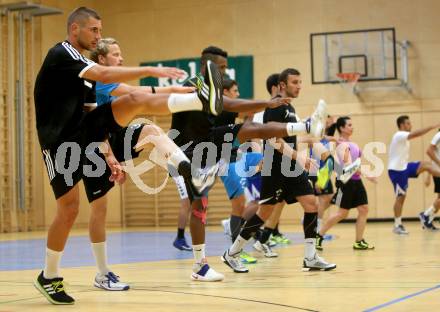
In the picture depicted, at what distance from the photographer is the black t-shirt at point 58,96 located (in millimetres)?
5020

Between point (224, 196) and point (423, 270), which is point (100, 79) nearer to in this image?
point (423, 270)

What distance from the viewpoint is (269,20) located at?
758 inches

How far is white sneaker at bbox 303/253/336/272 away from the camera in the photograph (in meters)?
6.87

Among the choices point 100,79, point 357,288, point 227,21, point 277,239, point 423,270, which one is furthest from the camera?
point 227,21

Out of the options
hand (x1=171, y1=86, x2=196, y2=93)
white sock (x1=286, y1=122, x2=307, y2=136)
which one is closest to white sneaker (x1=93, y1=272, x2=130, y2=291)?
hand (x1=171, y1=86, x2=196, y2=93)

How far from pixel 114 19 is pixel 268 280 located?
15.7 metres

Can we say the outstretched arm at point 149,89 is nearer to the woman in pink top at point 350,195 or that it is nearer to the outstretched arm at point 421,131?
the woman in pink top at point 350,195

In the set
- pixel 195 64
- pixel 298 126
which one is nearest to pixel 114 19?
pixel 195 64

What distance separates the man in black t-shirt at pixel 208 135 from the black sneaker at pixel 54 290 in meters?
1.46

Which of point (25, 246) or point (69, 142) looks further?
point (25, 246)

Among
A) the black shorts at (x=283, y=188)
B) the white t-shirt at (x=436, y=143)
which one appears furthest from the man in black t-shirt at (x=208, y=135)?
the white t-shirt at (x=436, y=143)

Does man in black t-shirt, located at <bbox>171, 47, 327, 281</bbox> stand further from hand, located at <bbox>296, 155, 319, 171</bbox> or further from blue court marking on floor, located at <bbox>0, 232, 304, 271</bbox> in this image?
blue court marking on floor, located at <bbox>0, 232, 304, 271</bbox>

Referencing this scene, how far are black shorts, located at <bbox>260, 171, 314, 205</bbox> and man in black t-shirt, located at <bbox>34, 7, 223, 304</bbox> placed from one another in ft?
7.24

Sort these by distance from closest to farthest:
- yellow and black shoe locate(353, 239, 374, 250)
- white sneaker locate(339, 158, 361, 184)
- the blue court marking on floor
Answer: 1. the blue court marking on floor
2. white sneaker locate(339, 158, 361, 184)
3. yellow and black shoe locate(353, 239, 374, 250)
